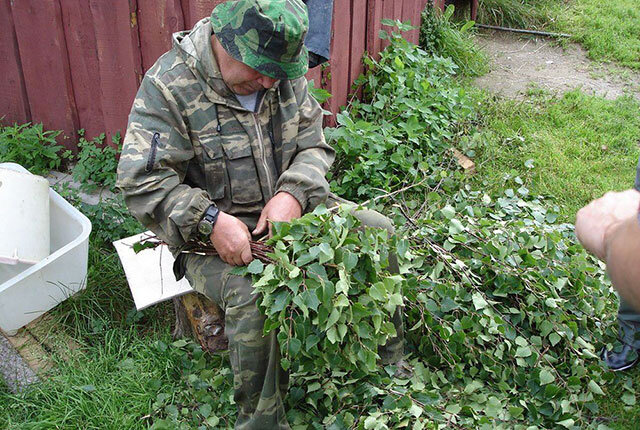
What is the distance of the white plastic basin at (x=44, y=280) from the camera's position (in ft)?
10.7

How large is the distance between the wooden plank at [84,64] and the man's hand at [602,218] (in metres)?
3.26

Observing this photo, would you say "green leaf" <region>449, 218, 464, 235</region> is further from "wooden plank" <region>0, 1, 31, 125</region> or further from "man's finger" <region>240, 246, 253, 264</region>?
"wooden plank" <region>0, 1, 31, 125</region>

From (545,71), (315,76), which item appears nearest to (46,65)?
(315,76)

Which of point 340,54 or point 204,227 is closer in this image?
point 204,227

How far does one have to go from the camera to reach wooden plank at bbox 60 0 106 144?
13.4 ft

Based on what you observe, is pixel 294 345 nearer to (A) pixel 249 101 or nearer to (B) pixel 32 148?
(A) pixel 249 101

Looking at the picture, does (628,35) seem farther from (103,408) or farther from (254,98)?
(103,408)

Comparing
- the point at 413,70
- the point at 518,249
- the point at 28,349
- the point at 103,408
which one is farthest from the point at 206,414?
the point at 413,70

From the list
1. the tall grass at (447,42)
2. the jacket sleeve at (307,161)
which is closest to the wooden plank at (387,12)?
the tall grass at (447,42)

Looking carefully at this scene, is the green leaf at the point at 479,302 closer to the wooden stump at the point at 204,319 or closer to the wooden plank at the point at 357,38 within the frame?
the wooden stump at the point at 204,319

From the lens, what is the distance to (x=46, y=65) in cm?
429

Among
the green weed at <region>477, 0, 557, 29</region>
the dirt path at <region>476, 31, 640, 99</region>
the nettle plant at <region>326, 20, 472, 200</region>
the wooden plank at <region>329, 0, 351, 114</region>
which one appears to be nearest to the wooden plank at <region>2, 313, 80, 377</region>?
the nettle plant at <region>326, 20, 472, 200</region>

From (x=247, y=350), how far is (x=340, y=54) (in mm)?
2792

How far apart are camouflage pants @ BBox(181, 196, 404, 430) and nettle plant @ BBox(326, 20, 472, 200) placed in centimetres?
145
